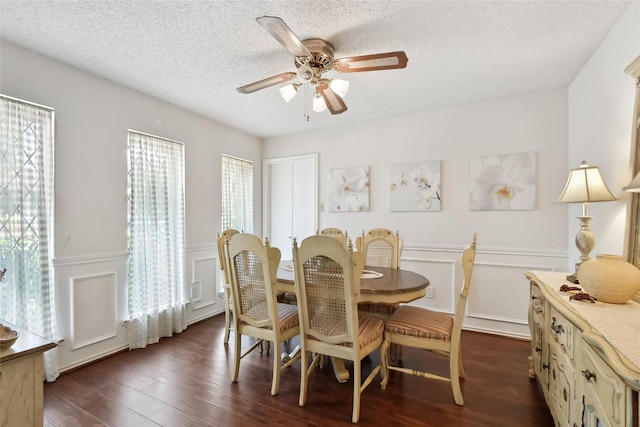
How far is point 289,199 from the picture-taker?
4727 mm

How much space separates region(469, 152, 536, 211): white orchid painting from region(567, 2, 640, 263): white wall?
0.55 meters

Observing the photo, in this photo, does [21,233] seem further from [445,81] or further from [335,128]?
[445,81]

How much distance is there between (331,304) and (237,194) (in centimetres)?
292

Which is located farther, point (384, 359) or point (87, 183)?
point (87, 183)

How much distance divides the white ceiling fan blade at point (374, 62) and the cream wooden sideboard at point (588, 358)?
156 cm

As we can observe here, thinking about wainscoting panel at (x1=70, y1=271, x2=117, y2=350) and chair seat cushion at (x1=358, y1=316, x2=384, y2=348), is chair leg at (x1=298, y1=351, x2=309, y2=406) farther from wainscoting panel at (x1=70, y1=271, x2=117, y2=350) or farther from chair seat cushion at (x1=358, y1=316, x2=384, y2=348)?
wainscoting panel at (x1=70, y1=271, x2=117, y2=350)

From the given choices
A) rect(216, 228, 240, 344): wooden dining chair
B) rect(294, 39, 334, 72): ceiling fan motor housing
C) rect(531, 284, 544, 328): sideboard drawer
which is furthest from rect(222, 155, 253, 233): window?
rect(531, 284, 544, 328): sideboard drawer

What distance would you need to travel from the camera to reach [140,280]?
9.82 feet

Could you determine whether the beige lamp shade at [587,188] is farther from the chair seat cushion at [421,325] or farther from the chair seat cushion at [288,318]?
the chair seat cushion at [288,318]

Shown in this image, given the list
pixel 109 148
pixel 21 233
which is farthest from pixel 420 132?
pixel 21 233

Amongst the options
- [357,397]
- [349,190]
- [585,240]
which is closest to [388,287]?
[357,397]

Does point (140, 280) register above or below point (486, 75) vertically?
below

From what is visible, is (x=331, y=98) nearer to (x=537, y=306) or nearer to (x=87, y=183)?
(x=537, y=306)

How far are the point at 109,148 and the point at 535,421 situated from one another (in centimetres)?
394
